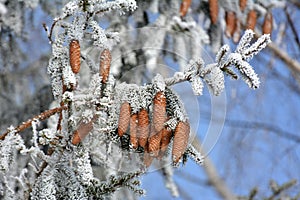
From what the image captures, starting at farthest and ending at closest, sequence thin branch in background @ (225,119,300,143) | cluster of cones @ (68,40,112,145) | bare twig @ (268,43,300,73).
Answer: thin branch in background @ (225,119,300,143) → bare twig @ (268,43,300,73) → cluster of cones @ (68,40,112,145)

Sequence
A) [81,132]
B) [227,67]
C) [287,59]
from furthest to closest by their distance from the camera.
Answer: [287,59] < [81,132] < [227,67]

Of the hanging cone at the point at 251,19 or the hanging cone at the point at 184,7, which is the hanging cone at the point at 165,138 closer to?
the hanging cone at the point at 184,7

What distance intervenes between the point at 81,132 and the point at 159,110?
8.0 inches

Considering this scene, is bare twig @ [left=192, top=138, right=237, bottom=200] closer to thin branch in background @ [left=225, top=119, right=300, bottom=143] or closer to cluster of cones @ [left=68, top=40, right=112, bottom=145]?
thin branch in background @ [left=225, top=119, right=300, bottom=143]

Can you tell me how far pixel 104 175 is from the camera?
2.34 m

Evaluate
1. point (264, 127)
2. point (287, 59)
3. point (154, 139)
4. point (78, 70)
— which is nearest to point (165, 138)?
point (154, 139)

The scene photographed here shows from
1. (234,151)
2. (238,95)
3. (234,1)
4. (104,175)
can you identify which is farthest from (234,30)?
(234,151)

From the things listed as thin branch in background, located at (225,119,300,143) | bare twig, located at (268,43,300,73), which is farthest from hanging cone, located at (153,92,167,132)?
thin branch in background, located at (225,119,300,143)

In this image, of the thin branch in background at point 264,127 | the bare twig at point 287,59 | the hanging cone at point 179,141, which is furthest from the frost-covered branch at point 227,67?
the thin branch in background at point 264,127

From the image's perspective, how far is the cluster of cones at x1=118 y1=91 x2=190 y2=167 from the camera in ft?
4.82

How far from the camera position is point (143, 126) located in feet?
4.80

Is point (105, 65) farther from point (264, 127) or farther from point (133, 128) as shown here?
point (264, 127)

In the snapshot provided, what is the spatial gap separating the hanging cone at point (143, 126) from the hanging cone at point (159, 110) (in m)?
0.02

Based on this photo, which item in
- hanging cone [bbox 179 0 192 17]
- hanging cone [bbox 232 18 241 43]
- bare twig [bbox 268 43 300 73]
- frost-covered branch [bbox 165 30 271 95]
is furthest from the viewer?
bare twig [bbox 268 43 300 73]
